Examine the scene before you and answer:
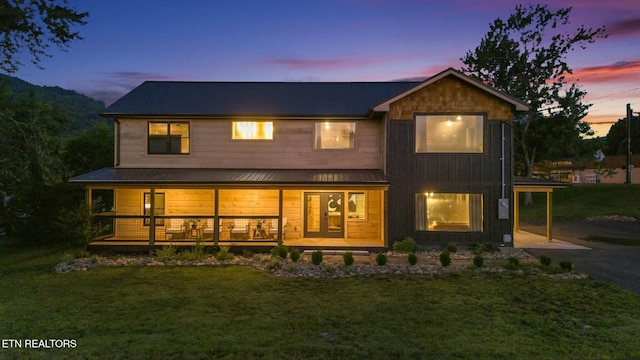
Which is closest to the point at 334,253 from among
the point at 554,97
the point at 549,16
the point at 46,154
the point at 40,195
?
the point at 46,154

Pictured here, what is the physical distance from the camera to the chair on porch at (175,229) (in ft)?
45.8

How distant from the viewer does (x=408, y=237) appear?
45.4 ft

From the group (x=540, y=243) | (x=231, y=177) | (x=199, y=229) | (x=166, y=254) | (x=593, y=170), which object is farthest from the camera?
(x=593, y=170)

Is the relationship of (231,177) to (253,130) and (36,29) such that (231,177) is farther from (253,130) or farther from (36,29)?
(36,29)

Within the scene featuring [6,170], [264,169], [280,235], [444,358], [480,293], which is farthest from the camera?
[264,169]

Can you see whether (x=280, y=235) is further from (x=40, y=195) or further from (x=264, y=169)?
(x=40, y=195)

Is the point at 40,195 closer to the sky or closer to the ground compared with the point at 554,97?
closer to the ground

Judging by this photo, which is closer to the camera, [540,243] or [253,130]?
[540,243]

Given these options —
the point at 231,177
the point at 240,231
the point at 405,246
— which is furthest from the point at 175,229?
the point at 405,246

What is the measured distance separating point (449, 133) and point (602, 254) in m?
6.80

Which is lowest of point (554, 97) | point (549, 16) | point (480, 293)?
point (480, 293)

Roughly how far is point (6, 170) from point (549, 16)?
36.2 metres

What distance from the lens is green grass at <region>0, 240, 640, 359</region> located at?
5.33 metres

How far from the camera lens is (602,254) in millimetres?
13289
